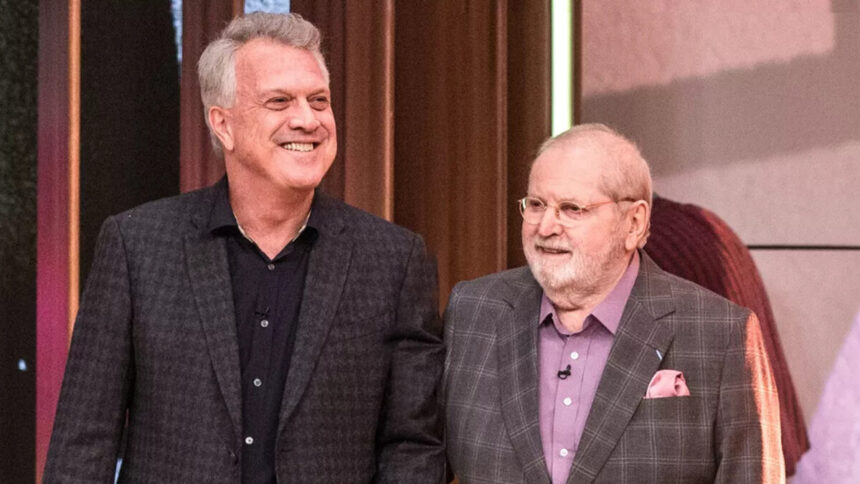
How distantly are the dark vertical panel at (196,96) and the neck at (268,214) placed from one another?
93cm

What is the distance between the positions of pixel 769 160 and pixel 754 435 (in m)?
1.30

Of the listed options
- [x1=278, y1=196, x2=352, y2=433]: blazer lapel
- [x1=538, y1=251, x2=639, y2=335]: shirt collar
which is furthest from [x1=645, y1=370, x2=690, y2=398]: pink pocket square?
[x1=278, y1=196, x2=352, y2=433]: blazer lapel

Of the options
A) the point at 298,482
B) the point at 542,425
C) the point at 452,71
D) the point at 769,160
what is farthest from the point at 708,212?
the point at 298,482

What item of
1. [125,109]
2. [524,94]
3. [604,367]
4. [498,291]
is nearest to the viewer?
[604,367]

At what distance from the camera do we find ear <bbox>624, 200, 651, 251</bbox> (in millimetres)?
2098

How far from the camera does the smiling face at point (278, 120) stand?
200cm

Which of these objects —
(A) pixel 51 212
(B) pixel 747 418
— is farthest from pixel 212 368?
(A) pixel 51 212

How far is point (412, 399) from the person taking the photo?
2.05 metres

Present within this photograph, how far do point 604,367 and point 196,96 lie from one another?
1.47 metres

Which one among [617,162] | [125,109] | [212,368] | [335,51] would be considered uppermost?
[335,51]

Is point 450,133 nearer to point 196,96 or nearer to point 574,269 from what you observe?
point 196,96

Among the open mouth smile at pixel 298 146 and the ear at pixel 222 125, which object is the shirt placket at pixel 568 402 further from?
the ear at pixel 222 125

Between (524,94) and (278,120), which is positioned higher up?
(524,94)

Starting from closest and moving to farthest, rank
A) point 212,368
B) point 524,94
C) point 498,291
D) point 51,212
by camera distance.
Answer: point 212,368, point 498,291, point 51,212, point 524,94
